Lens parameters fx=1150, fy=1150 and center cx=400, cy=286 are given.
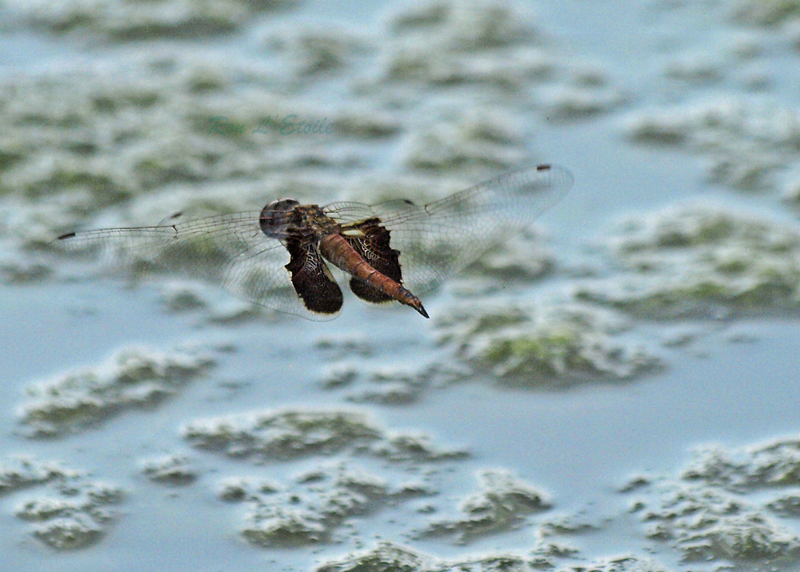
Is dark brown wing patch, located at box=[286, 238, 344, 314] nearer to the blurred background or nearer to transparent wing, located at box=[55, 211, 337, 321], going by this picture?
transparent wing, located at box=[55, 211, 337, 321]

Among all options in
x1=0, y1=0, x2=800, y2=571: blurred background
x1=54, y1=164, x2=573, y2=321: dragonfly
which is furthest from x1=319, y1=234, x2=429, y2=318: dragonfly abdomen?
x1=0, y1=0, x2=800, y2=571: blurred background

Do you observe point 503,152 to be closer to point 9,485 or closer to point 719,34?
point 719,34

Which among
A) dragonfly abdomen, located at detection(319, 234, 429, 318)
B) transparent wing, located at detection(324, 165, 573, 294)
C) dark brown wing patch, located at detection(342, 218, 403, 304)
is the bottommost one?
dragonfly abdomen, located at detection(319, 234, 429, 318)

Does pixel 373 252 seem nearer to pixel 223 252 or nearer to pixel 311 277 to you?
pixel 311 277

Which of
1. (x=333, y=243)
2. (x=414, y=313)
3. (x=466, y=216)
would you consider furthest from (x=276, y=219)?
(x=414, y=313)

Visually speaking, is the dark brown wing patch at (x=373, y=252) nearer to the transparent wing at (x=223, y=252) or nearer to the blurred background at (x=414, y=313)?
the transparent wing at (x=223, y=252)
